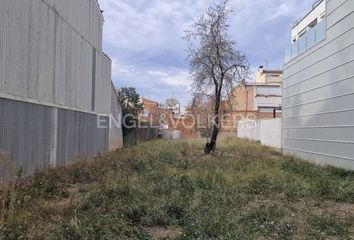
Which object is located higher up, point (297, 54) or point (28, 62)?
point (297, 54)

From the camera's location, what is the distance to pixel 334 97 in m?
16.7

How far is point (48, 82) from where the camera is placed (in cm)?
1238

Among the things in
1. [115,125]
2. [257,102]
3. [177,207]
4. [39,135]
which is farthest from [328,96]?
[257,102]

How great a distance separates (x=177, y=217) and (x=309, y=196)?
3.99 meters

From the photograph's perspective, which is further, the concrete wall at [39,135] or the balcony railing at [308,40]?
the balcony railing at [308,40]

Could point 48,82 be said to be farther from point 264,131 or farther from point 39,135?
point 264,131

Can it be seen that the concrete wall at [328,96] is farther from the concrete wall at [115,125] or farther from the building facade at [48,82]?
the concrete wall at [115,125]

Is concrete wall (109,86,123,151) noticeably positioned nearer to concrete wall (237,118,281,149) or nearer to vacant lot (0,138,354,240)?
concrete wall (237,118,281,149)

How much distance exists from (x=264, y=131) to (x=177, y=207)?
2862cm

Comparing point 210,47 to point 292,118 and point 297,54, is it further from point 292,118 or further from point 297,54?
point 292,118

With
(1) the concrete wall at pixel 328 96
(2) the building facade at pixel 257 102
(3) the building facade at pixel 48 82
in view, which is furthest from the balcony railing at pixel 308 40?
(2) the building facade at pixel 257 102

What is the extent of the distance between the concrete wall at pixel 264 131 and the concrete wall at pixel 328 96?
19.2ft

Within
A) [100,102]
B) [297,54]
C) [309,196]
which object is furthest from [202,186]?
[297,54]

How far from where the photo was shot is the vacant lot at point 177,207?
20.1 feet
